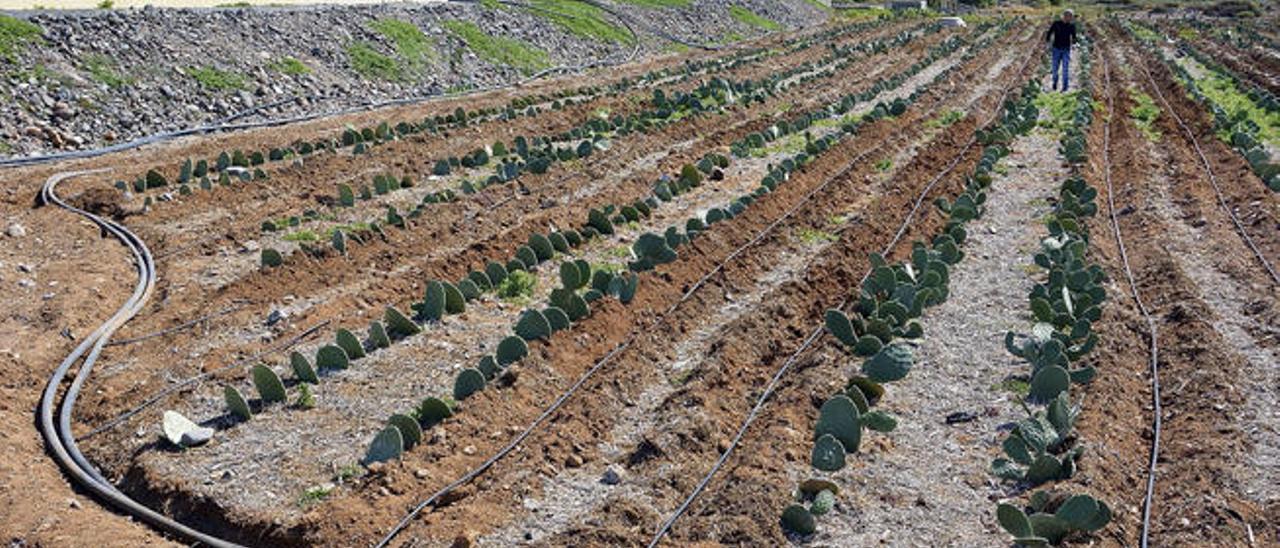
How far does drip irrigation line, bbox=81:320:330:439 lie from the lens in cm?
838

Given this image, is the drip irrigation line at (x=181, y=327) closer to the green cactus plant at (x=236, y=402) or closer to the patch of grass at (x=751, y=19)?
the green cactus plant at (x=236, y=402)

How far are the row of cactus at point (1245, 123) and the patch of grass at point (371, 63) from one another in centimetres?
1501

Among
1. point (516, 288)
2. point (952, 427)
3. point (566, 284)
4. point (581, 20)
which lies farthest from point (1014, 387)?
point (581, 20)

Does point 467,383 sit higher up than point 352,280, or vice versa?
point 467,383

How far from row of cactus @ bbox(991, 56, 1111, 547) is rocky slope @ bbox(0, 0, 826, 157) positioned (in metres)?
13.3

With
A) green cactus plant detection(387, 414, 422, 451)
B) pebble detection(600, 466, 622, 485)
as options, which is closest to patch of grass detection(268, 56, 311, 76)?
green cactus plant detection(387, 414, 422, 451)

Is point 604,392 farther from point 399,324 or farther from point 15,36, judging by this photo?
point 15,36

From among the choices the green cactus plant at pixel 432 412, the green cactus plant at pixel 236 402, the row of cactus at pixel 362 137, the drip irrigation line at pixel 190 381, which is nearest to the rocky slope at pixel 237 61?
the row of cactus at pixel 362 137

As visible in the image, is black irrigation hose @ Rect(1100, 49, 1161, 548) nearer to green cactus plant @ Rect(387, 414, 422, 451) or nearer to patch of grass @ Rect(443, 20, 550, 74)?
green cactus plant @ Rect(387, 414, 422, 451)

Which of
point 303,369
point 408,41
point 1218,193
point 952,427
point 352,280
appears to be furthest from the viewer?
point 408,41

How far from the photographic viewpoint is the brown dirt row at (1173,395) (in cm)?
672

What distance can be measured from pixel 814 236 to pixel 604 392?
5081mm

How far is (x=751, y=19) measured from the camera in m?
47.5

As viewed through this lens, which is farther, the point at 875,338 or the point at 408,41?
the point at 408,41
